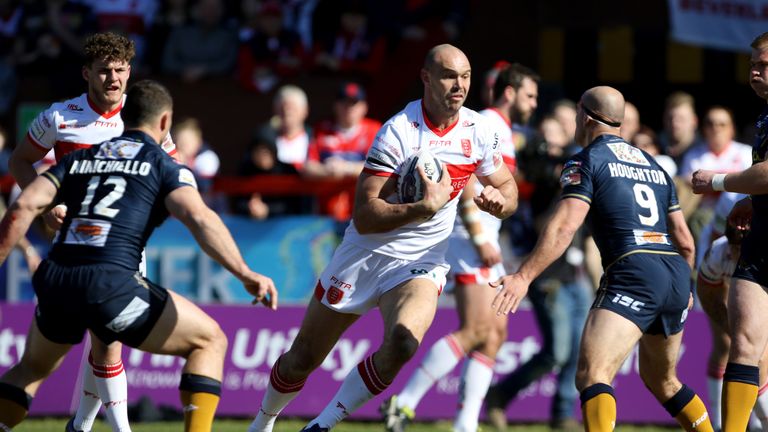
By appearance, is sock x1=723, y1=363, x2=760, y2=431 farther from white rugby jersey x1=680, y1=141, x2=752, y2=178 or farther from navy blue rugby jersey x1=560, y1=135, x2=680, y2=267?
white rugby jersey x1=680, y1=141, x2=752, y2=178

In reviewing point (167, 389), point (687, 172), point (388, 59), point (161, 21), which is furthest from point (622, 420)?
point (161, 21)

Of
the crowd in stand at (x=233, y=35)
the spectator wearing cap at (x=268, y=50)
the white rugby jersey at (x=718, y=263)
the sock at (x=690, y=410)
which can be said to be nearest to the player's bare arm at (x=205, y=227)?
the sock at (x=690, y=410)

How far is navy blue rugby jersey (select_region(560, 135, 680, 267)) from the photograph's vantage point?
7797mm

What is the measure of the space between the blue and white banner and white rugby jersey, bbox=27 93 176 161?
7.49m

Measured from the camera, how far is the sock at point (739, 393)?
782 cm

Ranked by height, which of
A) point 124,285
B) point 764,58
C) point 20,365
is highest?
point 764,58

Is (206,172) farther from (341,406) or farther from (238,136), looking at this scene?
(341,406)

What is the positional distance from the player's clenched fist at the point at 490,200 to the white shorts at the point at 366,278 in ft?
1.87

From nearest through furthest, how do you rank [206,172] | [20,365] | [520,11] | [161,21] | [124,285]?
1. [124,285]
2. [20,365]
3. [206,172]
4. [161,21]
5. [520,11]

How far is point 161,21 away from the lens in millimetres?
15109

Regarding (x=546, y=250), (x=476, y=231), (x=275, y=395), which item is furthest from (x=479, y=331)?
(x=546, y=250)

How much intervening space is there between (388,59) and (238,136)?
1974mm

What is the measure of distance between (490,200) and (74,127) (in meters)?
2.80

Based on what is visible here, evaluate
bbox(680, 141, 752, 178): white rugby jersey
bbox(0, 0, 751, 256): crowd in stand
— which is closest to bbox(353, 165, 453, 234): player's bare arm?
bbox(680, 141, 752, 178): white rugby jersey
